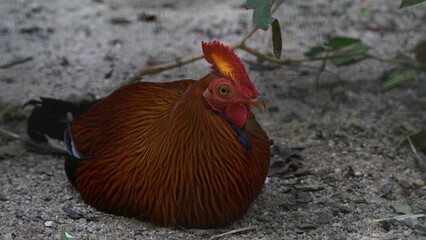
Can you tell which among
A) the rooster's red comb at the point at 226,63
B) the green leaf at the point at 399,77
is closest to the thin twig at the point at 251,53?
the green leaf at the point at 399,77

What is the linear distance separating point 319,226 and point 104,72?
2716 millimetres

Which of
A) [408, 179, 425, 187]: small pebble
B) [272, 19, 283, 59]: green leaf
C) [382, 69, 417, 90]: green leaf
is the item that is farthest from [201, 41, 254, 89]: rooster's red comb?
[382, 69, 417, 90]: green leaf

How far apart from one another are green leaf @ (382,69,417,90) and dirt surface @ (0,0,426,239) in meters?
0.16

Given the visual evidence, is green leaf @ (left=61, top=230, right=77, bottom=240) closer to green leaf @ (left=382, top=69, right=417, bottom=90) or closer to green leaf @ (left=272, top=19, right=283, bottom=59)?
green leaf @ (left=272, top=19, right=283, bottom=59)

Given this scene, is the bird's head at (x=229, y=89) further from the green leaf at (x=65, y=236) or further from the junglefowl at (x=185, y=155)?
the green leaf at (x=65, y=236)

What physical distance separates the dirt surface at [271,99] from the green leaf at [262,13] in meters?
1.09

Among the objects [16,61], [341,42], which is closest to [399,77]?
[341,42]

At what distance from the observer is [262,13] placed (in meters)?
2.75

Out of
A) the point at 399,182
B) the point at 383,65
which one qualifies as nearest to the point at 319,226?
the point at 399,182

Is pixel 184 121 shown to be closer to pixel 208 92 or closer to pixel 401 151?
pixel 208 92

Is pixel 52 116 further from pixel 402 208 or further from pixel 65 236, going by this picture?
pixel 402 208

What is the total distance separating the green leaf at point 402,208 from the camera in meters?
3.29

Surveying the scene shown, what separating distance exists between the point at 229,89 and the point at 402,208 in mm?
1264

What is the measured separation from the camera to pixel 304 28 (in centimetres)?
575
